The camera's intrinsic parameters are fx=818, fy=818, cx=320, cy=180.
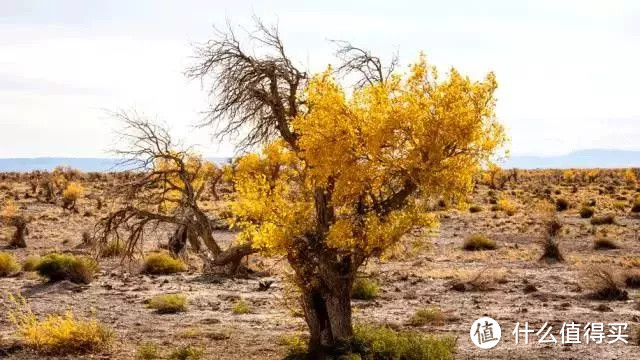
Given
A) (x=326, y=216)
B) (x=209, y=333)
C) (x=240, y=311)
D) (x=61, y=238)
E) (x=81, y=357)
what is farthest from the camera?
(x=61, y=238)

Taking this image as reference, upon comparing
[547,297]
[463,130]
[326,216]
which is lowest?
[547,297]

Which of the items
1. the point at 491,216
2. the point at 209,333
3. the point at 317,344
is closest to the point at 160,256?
the point at 209,333

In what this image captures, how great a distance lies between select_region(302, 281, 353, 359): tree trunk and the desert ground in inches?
20.5

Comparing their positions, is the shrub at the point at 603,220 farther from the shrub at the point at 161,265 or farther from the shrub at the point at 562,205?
the shrub at the point at 161,265

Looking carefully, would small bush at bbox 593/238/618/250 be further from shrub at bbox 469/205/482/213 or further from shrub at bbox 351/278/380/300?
shrub at bbox 469/205/482/213

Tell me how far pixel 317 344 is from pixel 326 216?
2.23 meters

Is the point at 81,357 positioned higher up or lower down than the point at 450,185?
lower down

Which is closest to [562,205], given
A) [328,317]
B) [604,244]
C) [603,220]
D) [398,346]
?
[603,220]

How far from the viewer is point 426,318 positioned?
56.1 feet

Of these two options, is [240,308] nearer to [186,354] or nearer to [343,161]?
[186,354]

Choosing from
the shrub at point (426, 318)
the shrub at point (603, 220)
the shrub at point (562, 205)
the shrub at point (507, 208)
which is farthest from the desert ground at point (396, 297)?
the shrub at point (562, 205)

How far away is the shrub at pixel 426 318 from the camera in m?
16.9

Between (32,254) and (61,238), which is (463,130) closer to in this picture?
(32,254)

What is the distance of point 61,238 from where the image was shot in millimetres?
35531
